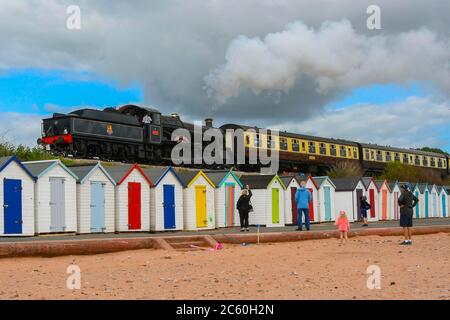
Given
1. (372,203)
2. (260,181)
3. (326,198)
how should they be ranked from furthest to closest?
(372,203)
(326,198)
(260,181)

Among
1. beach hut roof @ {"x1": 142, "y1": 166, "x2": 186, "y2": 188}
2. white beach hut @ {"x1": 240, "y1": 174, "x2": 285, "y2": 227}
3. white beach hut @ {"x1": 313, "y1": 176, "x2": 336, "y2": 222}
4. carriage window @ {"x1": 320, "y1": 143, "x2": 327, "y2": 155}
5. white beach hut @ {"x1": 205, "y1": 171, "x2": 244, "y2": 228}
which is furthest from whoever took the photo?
carriage window @ {"x1": 320, "y1": 143, "x2": 327, "y2": 155}

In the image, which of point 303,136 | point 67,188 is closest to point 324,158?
point 303,136

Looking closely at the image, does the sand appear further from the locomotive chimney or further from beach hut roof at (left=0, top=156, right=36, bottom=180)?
the locomotive chimney

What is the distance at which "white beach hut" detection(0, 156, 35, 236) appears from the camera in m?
17.5

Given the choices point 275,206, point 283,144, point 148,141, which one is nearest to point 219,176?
point 275,206

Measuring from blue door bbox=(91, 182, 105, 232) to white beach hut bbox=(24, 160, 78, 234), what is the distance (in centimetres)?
76

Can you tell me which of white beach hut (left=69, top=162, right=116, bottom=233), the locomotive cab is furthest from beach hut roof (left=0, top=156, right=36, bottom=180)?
the locomotive cab

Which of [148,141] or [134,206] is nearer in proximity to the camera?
[134,206]

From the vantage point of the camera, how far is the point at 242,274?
37.4 ft

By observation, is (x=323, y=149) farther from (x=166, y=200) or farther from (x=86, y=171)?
(x=86, y=171)

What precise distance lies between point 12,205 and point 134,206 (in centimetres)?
470

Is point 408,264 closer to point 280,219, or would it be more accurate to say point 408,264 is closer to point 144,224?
point 144,224

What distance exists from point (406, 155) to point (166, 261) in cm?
4796

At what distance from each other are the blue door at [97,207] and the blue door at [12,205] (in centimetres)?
271
